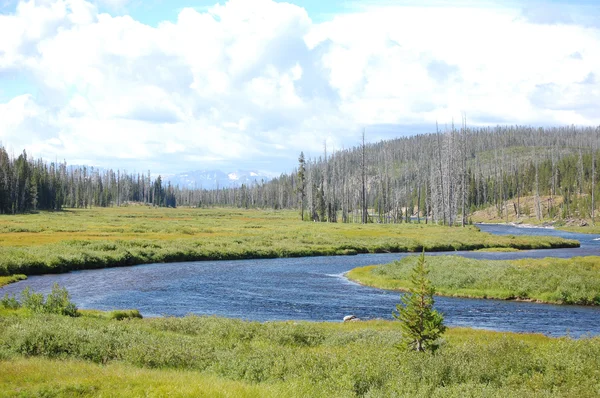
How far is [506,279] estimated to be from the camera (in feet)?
143

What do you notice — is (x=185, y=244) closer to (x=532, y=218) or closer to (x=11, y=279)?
(x=11, y=279)

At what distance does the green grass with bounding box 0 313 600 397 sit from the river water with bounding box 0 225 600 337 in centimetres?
1022

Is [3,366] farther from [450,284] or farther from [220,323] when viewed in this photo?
[450,284]

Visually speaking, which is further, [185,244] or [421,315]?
[185,244]

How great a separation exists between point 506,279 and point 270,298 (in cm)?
1928

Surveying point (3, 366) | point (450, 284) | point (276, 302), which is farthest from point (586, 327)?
point (3, 366)

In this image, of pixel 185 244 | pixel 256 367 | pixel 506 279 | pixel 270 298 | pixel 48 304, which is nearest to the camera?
pixel 256 367

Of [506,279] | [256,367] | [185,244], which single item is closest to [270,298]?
[506,279]

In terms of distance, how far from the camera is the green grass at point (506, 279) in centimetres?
3972

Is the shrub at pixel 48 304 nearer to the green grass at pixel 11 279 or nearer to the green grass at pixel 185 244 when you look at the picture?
the green grass at pixel 11 279

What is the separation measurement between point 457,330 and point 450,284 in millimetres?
17286

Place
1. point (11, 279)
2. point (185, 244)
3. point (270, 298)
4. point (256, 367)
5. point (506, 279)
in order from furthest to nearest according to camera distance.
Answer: point (185, 244) < point (11, 279) < point (506, 279) < point (270, 298) < point (256, 367)

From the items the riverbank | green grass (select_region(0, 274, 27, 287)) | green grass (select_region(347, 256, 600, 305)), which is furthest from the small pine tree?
the riverbank

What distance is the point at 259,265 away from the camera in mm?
61844
